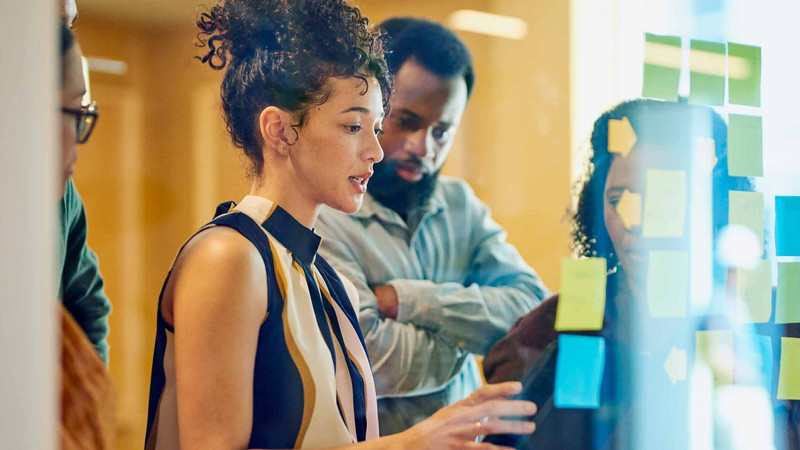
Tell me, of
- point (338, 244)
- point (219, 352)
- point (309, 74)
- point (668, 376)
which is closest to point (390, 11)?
point (309, 74)

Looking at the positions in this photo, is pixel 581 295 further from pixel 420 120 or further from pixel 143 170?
pixel 143 170

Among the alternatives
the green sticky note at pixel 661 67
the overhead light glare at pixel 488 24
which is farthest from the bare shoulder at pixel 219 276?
the green sticky note at pixel 661 67

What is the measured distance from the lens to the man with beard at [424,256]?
142 centimetres

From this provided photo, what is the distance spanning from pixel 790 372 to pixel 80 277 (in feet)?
4.75

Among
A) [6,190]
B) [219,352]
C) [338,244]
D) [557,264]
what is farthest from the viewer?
[557,264]

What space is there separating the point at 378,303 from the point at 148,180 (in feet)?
1.57

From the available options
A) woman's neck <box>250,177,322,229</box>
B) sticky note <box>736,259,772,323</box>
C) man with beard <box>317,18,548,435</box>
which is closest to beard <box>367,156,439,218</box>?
man with beard <box>317,18,548,435</box>

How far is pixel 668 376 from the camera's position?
5.33 ft

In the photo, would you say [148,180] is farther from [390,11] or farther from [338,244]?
[390,11]

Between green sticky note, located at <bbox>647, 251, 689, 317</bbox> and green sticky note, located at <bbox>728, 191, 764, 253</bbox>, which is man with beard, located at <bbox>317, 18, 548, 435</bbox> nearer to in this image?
green sticky note, located at <bbox>647, 251, 689, 317</bbox>

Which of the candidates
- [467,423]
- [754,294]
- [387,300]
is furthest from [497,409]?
[754,294]

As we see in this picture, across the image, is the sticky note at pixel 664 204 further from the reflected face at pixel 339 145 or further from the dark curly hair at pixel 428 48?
the reflected face at pixel 339 145

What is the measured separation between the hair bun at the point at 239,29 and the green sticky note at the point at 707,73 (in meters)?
0.92

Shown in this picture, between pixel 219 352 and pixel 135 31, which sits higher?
pixel 135 31
